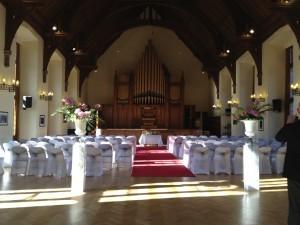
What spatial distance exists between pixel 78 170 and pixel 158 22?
2125cm

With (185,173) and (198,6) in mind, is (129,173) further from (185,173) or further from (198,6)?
(198,6)

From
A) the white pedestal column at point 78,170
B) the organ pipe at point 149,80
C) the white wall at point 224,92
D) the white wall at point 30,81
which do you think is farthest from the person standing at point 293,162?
the organ pipe at point 149,80

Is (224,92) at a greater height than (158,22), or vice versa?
(158,22)

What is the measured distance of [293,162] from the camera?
4.90 meters

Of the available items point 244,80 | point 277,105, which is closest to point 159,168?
point 277,105

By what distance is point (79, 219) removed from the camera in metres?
6.45

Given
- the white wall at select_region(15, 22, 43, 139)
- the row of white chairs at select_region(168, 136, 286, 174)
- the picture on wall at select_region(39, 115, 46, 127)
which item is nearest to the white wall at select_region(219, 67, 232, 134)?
the picture on wall at select_region(39, 115, 46, 127)

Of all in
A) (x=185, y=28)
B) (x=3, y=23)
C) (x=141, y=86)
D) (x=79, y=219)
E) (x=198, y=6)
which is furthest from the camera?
(x=141, y=86)

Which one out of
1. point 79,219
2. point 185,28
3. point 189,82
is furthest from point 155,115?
point 79,219

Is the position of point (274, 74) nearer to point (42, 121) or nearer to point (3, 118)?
point (42, 121)

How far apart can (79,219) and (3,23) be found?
9.79 m

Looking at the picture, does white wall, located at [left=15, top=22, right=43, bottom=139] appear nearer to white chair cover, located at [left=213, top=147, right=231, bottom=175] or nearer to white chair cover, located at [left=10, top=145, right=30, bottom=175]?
white chair cover, located at [left=10, top=145, right=30, bottom=175]

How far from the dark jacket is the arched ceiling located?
8.20 m

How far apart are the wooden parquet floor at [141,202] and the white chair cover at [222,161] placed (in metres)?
1.36
